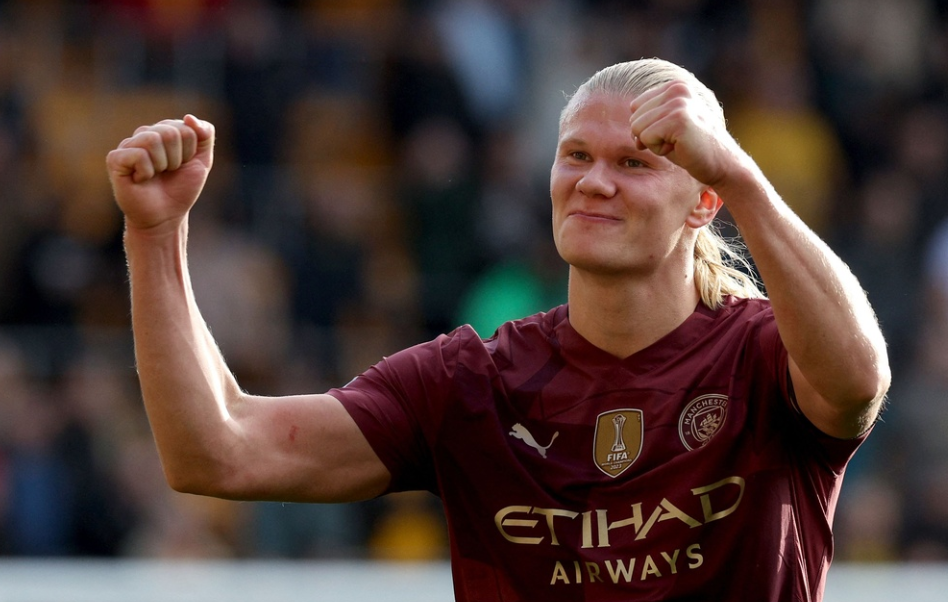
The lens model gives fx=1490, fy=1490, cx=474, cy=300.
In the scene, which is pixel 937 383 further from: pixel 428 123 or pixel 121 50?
pixel 121 50

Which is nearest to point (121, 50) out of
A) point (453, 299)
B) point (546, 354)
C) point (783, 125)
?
point (453, 299)

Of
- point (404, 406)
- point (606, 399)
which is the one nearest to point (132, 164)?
point (404, 406)

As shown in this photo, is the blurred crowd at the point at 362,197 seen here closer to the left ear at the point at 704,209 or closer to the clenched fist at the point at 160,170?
the left ear at the point at 704,209

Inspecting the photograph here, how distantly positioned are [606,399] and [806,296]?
65cm

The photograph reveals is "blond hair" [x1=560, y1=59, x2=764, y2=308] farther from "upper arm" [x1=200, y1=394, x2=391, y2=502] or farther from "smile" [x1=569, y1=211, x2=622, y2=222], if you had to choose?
"upper arm" [x1=200, y1=394, x2=391, y2=502]

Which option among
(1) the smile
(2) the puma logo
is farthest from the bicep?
(1) the smile

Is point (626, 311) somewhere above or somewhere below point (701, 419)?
above

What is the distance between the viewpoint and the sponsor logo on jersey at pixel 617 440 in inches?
135

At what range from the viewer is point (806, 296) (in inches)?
120

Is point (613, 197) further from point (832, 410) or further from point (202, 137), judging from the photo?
point (202, 137)

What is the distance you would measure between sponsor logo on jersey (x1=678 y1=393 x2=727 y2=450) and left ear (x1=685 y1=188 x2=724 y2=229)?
0.45m

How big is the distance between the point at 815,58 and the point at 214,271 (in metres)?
4.72

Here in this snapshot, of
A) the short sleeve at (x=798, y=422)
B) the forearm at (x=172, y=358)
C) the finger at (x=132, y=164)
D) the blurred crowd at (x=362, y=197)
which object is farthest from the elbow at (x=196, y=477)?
the blurred crowd at (x=362, y=197)

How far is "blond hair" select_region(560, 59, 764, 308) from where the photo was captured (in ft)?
11.7
